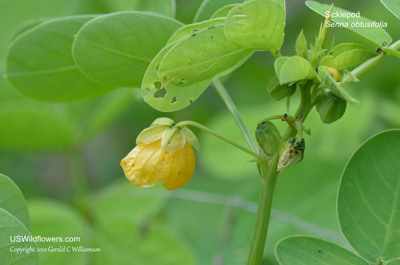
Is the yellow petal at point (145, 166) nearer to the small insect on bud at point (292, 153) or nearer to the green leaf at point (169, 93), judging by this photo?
the green leaf at point (169, 93)

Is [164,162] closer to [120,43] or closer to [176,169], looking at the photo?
[176,169]

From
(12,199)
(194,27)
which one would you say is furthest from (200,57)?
(12,199)

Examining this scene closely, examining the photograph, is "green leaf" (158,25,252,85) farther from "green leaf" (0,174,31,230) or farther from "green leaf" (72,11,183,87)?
"green leaf" (0,174,31,230)

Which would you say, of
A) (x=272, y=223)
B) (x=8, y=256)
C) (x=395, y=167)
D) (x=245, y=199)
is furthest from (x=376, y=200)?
(x=245, y=199)

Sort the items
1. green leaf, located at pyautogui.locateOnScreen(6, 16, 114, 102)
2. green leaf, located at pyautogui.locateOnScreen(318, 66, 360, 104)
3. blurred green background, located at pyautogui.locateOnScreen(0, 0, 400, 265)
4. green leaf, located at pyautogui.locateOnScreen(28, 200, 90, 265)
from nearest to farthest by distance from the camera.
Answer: green leaf, located at pyautogui.locateOnScreen(318, 66, 360, 104) < green leaf, located at pyautogui.locateOnScreen(6, 16, 114, 102) < blurred green background, located at pyautogui.locateOnScreen(0, 0, 400, 265) < green leaf, located at pyautogui.locateOnScreen(28, 200, 90, 265)

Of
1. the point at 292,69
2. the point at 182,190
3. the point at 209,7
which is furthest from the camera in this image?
the point at 182,190

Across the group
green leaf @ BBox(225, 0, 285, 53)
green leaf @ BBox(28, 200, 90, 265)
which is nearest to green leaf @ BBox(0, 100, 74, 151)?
green leaf @ BBox(28, 200, 90, 265)
